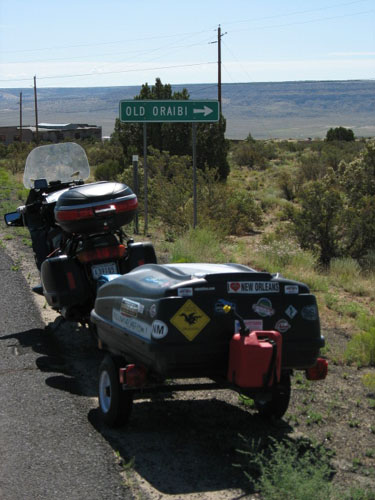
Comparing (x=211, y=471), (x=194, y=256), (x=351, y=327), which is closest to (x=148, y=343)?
(x=211, y=471)

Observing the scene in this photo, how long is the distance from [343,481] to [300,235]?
11626 mm

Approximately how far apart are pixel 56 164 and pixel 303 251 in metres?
7.00

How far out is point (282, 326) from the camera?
494 cm

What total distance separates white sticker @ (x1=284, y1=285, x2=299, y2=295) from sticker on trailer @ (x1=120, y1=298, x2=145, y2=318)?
0.97m

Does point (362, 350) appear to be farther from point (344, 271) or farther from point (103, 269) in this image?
point (344, 271)

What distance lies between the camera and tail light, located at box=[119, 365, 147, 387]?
4.96 metres

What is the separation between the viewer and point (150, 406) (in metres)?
5.88

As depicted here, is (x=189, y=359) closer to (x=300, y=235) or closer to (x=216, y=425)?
(x=216, y=425)

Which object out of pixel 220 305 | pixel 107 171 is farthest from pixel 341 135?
pixel 220 305

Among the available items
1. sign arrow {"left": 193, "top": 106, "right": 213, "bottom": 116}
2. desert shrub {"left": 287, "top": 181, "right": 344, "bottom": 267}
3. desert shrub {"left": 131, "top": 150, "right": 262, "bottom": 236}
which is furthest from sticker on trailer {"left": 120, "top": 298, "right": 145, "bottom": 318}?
desert shrub {"left": 287, "top": 181, "right": 344, "bottom": 267}

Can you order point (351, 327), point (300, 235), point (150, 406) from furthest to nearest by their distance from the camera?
point (300, 235) → point (351, 327) → point (150, 406)

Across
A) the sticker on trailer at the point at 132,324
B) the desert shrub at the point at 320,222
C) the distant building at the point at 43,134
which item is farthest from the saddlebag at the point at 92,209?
the distant building at the point at 43,134

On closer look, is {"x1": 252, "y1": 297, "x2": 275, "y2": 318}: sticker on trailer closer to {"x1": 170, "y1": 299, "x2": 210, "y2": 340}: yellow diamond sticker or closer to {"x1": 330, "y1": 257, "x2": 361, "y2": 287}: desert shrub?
{"x1": 170, "y1": 299, "x2": 210, "y2": 340}: yellow diamond sticker

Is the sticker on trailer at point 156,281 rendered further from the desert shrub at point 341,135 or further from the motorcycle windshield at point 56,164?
the desert shrub at point 341,135
